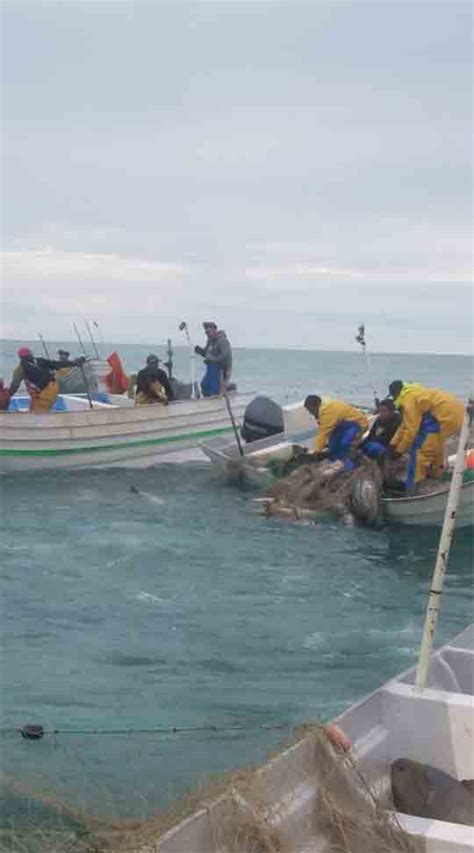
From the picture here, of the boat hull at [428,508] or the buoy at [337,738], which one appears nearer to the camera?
the buoy at [337,738]

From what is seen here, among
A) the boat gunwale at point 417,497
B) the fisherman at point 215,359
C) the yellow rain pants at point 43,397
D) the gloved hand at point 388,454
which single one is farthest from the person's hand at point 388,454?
the yellow rain pants at point 43,397

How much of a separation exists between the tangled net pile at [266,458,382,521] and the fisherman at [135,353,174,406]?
5.00 m

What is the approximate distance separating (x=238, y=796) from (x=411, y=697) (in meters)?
1.59

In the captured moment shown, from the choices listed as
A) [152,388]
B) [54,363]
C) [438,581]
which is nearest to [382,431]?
[152,388]

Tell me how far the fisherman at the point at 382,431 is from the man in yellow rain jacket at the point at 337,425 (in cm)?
25

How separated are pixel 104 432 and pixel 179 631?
9.85 metres

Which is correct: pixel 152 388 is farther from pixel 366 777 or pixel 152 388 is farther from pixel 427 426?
pixel 366 777

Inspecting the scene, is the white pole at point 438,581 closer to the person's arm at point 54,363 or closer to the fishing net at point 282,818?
the fishing net at point 282,818

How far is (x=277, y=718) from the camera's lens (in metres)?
8.29

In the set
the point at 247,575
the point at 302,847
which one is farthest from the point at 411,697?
the point at 247,575

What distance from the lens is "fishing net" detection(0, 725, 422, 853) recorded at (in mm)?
4574

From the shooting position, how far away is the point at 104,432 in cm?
2006

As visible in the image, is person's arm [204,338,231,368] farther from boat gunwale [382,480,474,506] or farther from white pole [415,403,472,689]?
white pole [415,403,472,689]

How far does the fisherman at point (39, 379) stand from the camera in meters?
19.7
